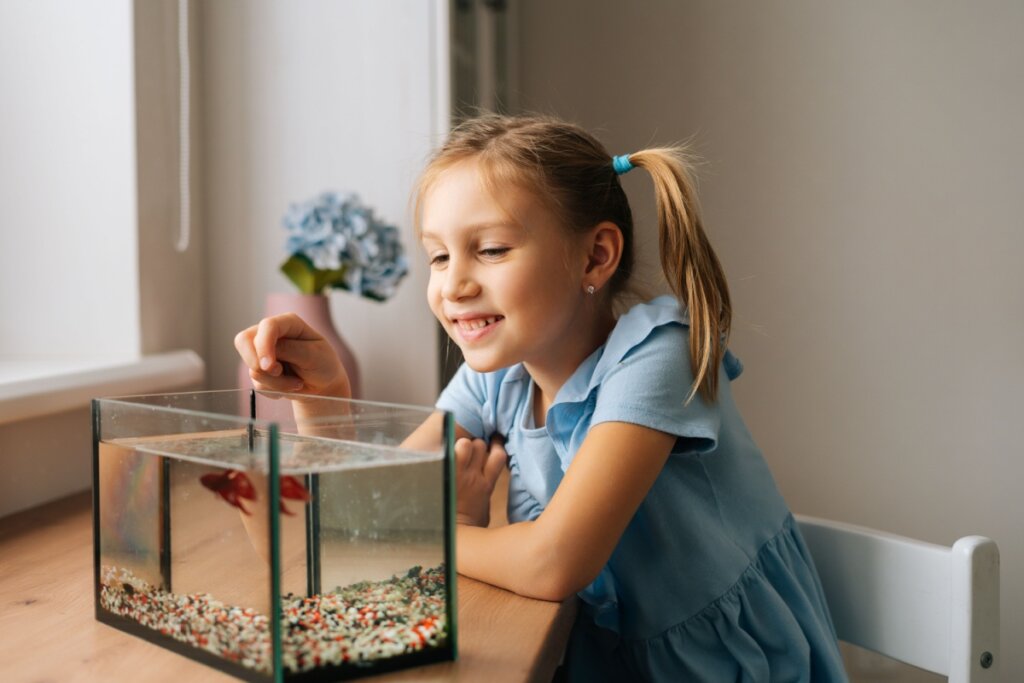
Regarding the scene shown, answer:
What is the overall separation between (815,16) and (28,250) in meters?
1.68

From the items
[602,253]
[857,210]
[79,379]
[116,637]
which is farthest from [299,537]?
[857,210]

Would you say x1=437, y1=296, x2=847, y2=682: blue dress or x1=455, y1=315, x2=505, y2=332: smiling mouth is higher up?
x1=455, y1=315, x2=505, y2=332: smiling mouth

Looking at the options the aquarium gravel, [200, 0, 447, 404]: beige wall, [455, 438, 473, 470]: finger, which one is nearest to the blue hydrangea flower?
[200, 0, 447, 404]: beige wall

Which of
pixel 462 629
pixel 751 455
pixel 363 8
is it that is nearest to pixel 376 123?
pixel 363 8

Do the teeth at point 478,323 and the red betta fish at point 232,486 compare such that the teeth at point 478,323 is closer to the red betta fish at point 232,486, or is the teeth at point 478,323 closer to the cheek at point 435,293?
the cheek at point 435,293

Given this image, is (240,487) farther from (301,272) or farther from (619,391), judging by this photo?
(301,272)

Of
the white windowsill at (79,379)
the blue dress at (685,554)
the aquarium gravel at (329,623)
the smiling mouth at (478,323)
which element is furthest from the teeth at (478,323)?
the white windowsill at (79,379)

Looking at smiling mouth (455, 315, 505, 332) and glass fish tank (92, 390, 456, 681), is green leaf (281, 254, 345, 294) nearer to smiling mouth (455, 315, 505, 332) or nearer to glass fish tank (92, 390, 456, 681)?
smiling mouth (455, 315, 505, 332)

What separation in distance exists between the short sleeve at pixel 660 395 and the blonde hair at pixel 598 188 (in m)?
0.02

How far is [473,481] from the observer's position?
90 cm

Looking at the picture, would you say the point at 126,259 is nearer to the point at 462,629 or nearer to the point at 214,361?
the point at 214,361

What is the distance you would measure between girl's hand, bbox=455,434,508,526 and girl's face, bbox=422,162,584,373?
0.10 m

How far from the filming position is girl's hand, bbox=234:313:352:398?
36.7 inches

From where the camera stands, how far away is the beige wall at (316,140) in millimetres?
1627
